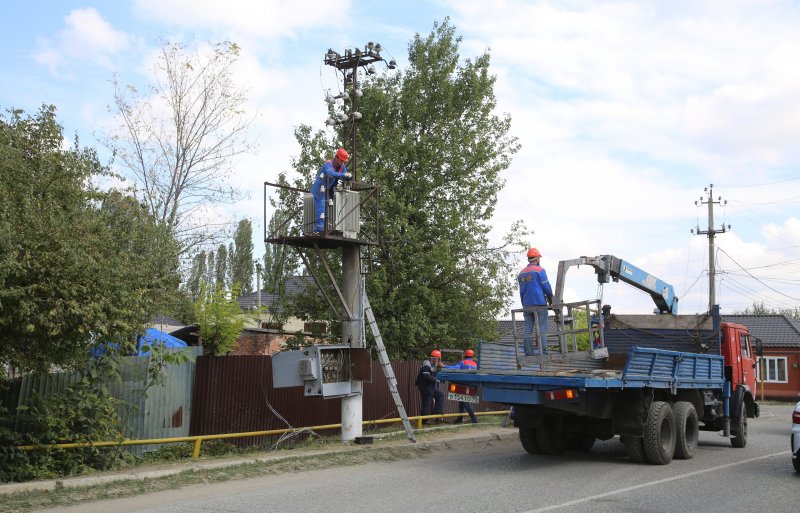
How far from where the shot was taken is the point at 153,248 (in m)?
12.3

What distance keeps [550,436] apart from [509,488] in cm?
356

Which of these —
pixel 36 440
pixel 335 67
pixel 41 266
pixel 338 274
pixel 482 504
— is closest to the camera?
pixel 482 504

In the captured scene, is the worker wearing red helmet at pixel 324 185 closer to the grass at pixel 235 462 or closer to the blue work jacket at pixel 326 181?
the blue work jacket at pixel 326 181

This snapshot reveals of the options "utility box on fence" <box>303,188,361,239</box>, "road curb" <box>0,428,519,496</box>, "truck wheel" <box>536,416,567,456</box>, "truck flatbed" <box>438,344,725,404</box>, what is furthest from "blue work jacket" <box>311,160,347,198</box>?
"truck wheel" <box>536,416,567,456</box>

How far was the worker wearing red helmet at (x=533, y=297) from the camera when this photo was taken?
469 inches

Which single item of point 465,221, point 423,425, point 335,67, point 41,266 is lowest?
point 423,425

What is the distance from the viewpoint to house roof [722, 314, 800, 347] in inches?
1576

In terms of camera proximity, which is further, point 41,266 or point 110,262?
point 110,262

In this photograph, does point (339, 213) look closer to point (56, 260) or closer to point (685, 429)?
point (56, 260)

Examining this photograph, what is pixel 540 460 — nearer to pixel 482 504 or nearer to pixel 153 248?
pixel 482 504

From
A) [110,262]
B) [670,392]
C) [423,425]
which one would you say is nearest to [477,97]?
[423,425]

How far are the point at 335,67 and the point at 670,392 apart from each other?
8.47 metres

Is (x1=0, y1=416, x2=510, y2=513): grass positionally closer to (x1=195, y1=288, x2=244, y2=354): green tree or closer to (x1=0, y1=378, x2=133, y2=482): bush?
(x1=0, y1=378, x2=133, y2=482): bush

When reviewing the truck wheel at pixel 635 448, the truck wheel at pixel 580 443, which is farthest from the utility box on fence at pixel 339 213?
the truck wheel at pixel 635 448
